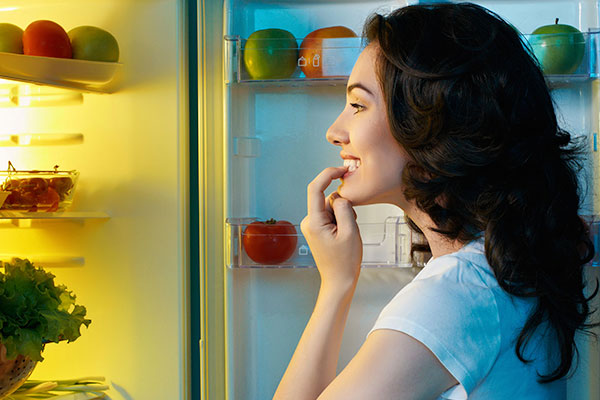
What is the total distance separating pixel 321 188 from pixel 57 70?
64 centimetres

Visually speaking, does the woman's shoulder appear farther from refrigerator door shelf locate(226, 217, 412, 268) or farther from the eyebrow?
refrigerator door shelf locate(226, 217, 412, 268)

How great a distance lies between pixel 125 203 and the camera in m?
1.41

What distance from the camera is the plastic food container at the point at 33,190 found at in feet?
4.20

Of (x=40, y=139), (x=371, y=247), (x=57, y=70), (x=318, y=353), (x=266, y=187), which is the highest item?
(x=57, y=70)

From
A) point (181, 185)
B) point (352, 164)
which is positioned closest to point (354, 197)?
point (352, 164)

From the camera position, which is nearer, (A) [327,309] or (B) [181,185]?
(A) [327,309]

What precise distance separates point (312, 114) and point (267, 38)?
19 cm

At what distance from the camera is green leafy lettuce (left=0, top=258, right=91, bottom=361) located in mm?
1092

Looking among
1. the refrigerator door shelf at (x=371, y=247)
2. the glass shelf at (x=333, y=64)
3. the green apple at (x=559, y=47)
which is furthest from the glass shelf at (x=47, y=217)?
the green apple at (x=559, y=47)

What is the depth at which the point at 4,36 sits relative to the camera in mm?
1300

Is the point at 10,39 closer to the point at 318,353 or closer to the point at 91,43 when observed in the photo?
the point at 91,43

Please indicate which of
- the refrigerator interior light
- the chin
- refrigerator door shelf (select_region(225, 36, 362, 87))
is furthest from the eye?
the refrigerator interior light

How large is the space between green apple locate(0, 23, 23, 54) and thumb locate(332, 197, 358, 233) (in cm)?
78

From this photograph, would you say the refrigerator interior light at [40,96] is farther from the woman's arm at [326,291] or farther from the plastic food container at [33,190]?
the woman's arm at [326,291]
